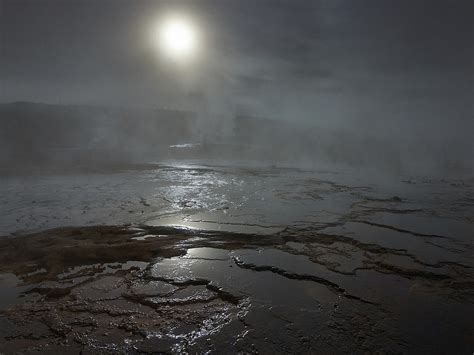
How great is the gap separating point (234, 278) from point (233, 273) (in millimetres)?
132

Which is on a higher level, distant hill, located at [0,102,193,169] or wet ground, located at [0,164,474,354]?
distant hill, located at [0,102,193,169]

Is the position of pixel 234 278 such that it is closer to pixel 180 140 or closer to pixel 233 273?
pixel 233 273

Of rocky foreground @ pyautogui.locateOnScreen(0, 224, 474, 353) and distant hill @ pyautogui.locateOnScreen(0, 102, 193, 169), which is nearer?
rocky foreground @ pyautogui.locateOnScreen(0, 224, 474, 353)

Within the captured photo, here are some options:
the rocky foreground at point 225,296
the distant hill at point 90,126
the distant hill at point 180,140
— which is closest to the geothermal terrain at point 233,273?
the rocky foreground at point 225,296

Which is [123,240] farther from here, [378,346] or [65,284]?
[378,346]

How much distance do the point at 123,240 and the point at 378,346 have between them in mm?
3569

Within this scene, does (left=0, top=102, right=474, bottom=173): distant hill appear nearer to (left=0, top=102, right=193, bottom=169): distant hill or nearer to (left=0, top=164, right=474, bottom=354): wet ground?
(left=0, top=102, right=193, bottom=169): distant hill

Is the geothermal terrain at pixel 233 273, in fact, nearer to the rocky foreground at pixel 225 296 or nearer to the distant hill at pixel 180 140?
the rocky foreground at pixel 225 296

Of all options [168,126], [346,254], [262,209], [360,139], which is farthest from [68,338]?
[168,126]

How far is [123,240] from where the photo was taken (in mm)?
4551

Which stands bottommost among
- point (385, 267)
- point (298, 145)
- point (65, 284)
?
point (65, 284)

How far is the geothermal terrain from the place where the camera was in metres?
2.46

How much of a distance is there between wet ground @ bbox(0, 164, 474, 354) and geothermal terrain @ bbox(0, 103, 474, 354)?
2 cm

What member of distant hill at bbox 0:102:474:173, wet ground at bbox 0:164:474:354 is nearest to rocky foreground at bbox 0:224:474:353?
wet ground at bbox 0:164:474:354
